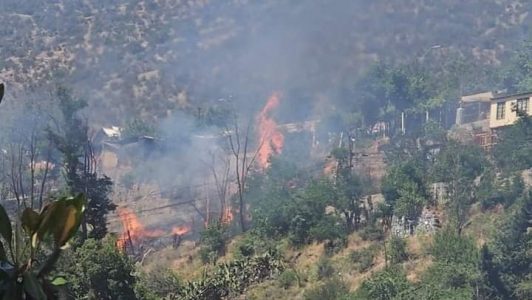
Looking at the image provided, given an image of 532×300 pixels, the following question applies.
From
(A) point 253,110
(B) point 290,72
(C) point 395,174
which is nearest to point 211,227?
(C) point 395,174

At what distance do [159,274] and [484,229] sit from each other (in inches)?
330

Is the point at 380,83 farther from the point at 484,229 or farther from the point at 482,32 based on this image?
the point at 484,229

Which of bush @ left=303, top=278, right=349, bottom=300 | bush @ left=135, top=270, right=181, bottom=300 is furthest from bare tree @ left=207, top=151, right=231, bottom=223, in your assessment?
bush @ left=303, top=278, right=349, bottom=300

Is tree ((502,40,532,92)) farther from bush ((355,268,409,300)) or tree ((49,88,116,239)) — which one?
tree ((49,88,116,239))

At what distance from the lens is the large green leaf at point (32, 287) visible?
1704mm

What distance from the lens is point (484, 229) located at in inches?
761

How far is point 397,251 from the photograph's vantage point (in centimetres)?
1875

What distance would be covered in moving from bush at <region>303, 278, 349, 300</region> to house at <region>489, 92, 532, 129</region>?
1526cm

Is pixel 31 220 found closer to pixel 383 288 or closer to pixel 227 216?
pixel 383 288

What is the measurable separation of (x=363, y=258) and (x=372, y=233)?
166 cm

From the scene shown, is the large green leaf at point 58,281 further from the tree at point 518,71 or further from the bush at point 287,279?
the tree at point 518,71

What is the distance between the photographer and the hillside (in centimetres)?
4697

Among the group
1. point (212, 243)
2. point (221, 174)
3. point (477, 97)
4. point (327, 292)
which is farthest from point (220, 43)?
point (327, 292)

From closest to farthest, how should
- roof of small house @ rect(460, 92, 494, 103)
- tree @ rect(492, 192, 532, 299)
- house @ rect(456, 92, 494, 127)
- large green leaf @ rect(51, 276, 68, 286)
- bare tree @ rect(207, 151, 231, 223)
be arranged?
1. large green leaf @ rect(51, 276, 68, 286)
2. tree @ rect(492, 192, 532, 299)
3. bare tree @ rect(207, 151, 231, 223)
4. house @ rect(456, 92, 494, 127)
5. roof of small house @ rect(460, 92, 494, 103)
